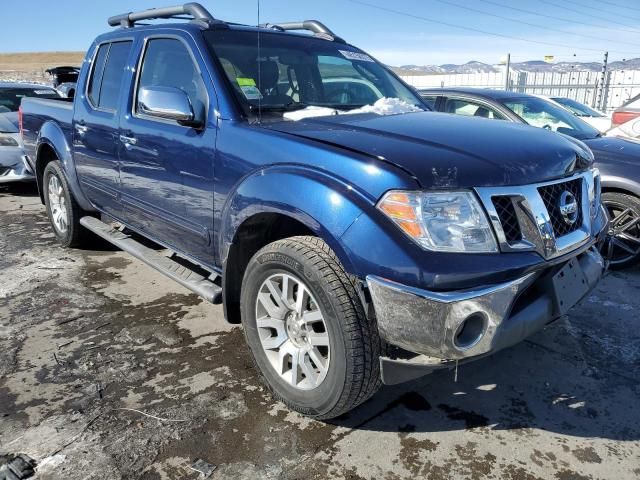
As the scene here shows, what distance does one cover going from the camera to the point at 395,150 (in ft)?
7.25

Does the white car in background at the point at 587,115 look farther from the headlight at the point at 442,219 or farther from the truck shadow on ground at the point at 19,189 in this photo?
the truck shadow on ground at the point at 19,189

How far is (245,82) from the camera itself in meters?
2.99

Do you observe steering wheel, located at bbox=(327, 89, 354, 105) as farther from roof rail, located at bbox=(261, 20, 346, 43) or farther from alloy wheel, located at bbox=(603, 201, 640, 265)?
alloy wheel, located at bbox=(603, 201, 640, 265)

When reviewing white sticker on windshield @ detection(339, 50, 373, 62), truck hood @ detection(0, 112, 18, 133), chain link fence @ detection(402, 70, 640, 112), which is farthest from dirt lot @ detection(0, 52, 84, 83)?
white sticker on windshield @ detection(339, 50, 373, 62)

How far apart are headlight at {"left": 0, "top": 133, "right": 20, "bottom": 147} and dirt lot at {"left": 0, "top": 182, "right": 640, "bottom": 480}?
476 centimetres

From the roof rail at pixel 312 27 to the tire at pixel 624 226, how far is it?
2.74 m

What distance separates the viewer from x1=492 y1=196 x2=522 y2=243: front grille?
2.12m

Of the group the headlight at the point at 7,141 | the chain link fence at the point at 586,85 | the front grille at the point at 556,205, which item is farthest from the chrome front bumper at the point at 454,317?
the chain link fence at the point at 586,85

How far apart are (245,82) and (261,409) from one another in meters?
1.79

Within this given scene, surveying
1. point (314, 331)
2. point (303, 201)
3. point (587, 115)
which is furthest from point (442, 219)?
point (587, 115)

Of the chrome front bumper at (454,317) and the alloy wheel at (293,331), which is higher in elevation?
the chrome front bumper at (454,317)

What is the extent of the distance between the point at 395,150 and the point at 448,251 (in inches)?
19.4

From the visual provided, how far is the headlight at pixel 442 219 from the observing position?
2.03 m

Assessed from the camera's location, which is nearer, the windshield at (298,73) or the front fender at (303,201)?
the front fender at (303,201)
